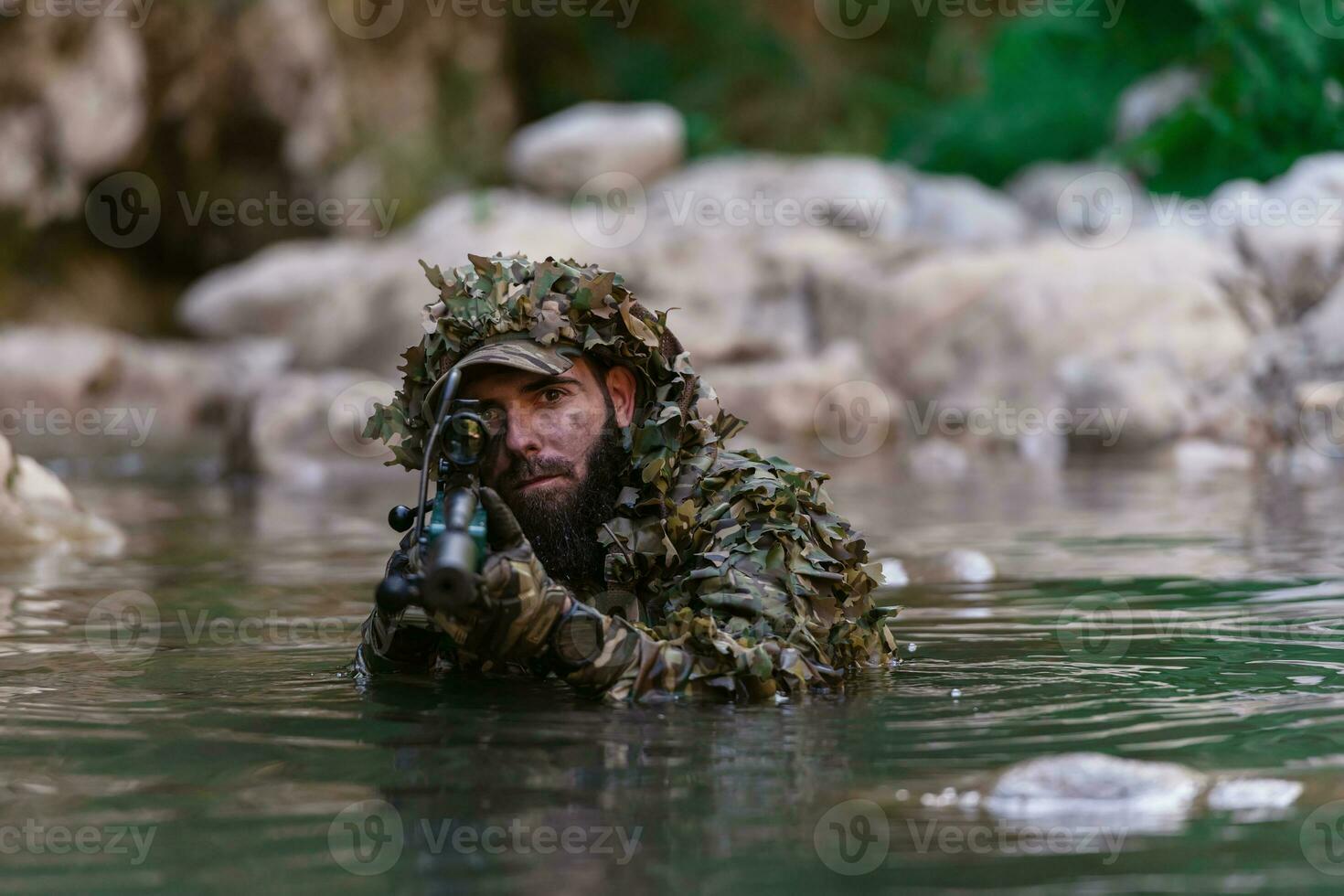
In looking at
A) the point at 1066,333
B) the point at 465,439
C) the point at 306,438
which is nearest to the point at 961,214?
the point at 1066,333

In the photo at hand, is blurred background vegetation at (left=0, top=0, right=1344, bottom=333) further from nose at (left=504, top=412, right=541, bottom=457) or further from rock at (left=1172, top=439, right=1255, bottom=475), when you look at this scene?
nose at (left=504, top=412, right=541, bottom=457)

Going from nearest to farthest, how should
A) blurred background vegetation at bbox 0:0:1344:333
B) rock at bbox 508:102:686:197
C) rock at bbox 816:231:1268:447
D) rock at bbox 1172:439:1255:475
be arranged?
rock at bbox 1172:439:1255:475
rock at bbox 816:231:1268:447
blurred background vegetation at bbox 0:0:1344:333
rock at bbox 508:102:686:197

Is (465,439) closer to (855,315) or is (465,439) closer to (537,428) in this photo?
(537,428)

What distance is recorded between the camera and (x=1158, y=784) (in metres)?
3.39

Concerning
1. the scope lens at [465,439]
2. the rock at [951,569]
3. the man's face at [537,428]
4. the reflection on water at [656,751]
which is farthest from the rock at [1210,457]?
the scope lens at [465,439]

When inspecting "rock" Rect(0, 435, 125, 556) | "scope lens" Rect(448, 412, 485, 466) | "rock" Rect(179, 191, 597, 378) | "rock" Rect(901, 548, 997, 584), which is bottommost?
"rock" Rect(901, 548, 997, 584)

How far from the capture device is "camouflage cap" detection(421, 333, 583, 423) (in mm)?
4379

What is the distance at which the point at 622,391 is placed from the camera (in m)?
4.82

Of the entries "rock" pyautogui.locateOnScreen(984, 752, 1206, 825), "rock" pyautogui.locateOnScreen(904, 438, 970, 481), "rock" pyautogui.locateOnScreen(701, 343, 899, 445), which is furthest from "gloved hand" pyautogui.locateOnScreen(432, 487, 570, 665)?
"rock" pyautogui.locateOnScreen(701, 343, 899, 445)

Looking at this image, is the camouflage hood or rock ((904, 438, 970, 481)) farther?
rock ((904, 438, 970, 481))

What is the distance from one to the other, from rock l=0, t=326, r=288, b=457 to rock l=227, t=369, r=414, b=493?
4.76m

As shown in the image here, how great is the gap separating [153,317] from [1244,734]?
2180 centimetres

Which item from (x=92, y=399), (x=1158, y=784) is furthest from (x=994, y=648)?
(x=92, y=399)

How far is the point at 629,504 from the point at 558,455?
26cm
